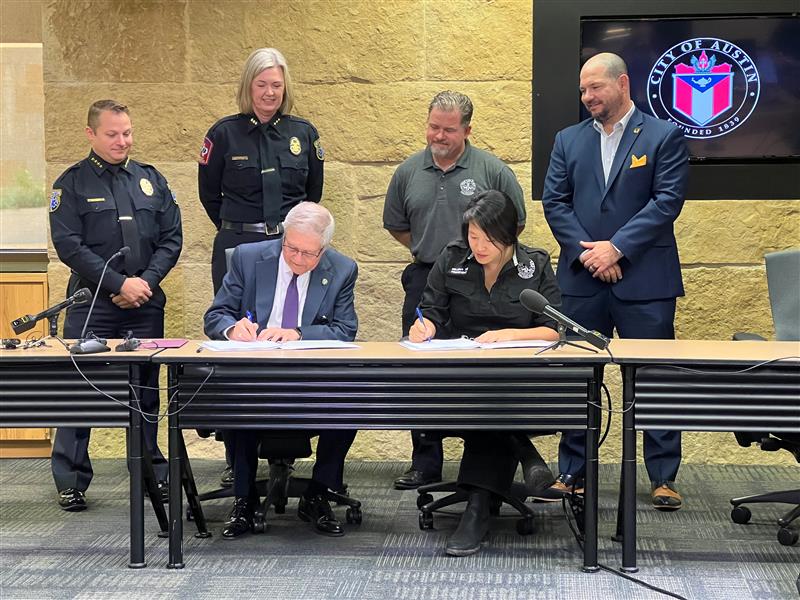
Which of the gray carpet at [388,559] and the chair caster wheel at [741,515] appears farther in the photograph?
the chair caster wheel at [741,515]

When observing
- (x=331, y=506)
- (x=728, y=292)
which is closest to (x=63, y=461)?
(x=331, y=506)

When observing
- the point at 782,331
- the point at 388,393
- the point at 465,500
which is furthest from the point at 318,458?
the point at 782,331

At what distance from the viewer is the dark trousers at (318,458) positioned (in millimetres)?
4254

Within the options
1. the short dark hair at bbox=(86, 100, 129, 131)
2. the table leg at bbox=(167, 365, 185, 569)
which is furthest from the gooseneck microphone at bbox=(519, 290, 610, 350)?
the short dark hair at bbox=(86, 100, 129, 131)

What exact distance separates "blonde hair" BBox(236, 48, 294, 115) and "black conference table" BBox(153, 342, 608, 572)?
5.52 ft

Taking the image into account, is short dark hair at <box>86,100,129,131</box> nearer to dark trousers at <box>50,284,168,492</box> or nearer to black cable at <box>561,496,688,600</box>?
dark trousers at <box>50,284,168,492</box>

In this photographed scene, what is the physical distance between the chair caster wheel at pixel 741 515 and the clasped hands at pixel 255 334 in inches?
74.0

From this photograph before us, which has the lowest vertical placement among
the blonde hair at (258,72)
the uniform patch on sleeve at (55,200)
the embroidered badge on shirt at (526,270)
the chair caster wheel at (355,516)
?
the chair caster wheel at (355,516)

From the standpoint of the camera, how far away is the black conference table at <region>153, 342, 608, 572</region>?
12.3 feet

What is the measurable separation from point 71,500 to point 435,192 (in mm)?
2091

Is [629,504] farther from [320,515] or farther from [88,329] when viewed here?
[88,329]

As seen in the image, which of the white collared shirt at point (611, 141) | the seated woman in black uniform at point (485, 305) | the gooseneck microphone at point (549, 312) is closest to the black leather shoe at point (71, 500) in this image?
the seated woman in black uniform at point (485, 305)

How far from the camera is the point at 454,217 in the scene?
5047mm

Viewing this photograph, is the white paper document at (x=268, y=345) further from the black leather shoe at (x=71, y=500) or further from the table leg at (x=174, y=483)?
the black leather shoe at (x=71, y=500)
